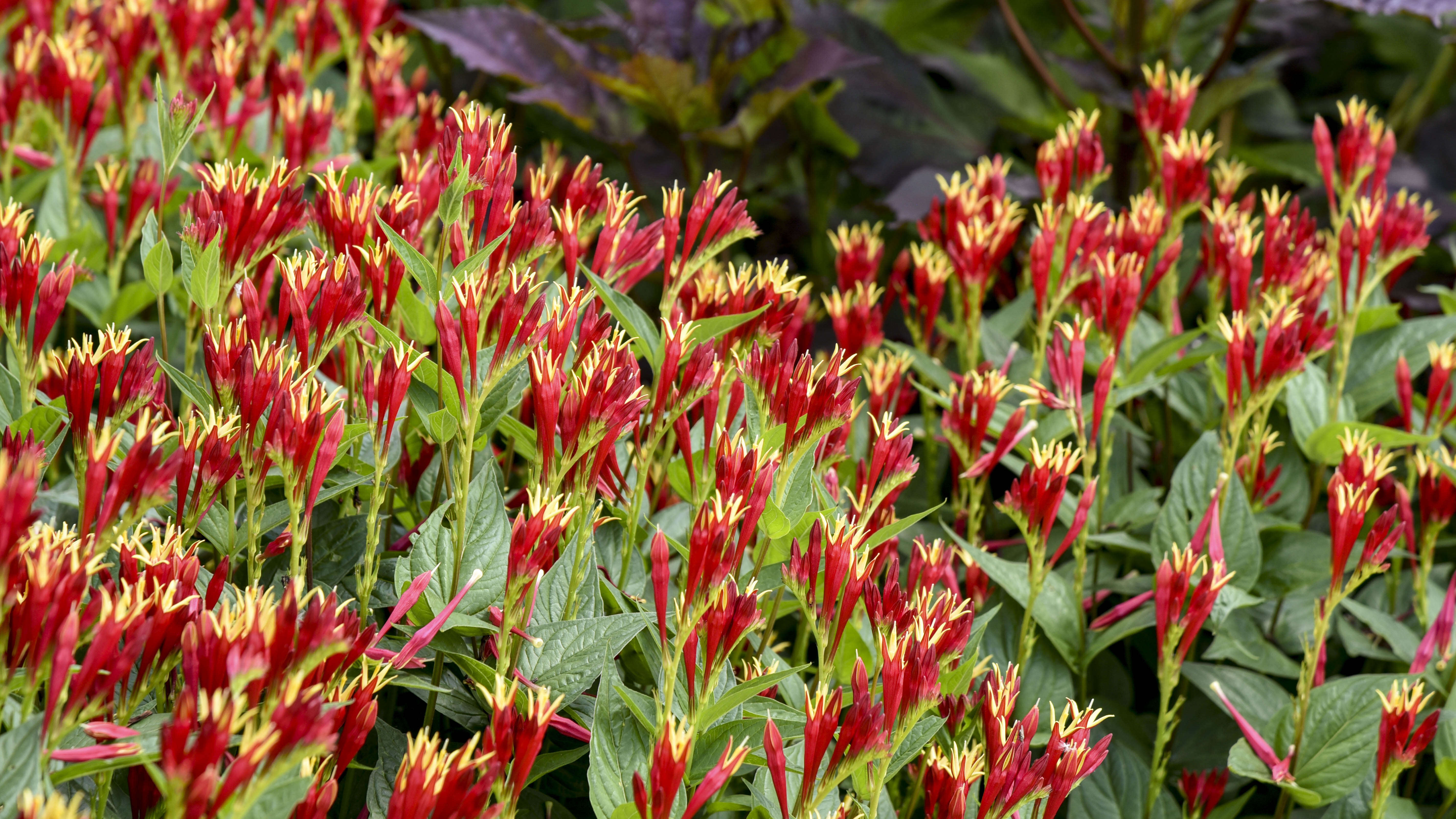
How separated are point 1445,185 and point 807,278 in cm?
136

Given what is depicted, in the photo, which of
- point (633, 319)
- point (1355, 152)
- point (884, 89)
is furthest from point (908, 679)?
point (884, 89)

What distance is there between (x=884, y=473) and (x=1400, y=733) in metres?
0.48

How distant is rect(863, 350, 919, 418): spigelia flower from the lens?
1238mm

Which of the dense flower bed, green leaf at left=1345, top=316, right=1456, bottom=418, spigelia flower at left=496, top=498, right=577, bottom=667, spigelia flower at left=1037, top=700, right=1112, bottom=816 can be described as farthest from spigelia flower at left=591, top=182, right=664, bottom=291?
green leaf at left=1345, top=316, right=1456, bottom=418

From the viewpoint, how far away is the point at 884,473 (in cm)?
105

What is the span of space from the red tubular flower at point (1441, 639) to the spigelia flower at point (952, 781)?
1.97 ft

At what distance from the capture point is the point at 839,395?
3.08 feet

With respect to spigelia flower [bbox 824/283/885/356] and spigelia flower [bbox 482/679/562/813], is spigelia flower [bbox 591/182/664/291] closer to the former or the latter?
spigelia flower [bbox 824/283/885/356]

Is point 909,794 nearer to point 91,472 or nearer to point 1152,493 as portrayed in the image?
point 1152,493

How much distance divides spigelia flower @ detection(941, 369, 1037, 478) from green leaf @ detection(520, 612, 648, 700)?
1.51 feet

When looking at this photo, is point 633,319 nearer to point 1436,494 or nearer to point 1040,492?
point 1040,492

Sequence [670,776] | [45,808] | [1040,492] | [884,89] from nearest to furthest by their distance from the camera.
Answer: [45,808]
[670,776]
[1040,492]
[884,89]

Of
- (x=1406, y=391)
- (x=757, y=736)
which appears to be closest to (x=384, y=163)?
(x=757, y=736)

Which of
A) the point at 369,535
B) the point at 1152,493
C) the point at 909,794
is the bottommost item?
the point at 909,794
